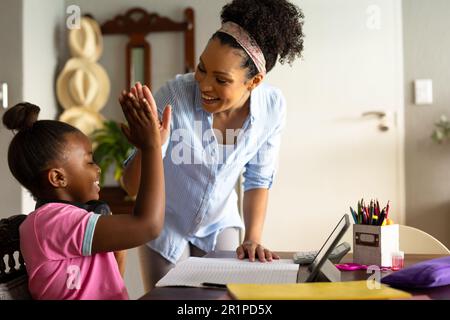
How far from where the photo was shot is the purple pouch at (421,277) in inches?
35.7

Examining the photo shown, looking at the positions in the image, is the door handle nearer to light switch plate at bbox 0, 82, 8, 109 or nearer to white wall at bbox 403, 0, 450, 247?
white wall at bbox 403, 0, 450, 247

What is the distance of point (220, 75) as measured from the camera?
4.39 ft

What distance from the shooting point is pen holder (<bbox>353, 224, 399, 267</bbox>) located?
1.16m

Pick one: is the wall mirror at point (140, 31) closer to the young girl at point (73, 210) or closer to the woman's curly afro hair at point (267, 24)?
the woman's curly afro hair at point (267, 24)

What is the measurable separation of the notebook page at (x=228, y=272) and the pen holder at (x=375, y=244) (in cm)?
14

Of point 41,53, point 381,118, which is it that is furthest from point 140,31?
point 381,118

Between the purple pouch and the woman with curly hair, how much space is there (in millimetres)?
593

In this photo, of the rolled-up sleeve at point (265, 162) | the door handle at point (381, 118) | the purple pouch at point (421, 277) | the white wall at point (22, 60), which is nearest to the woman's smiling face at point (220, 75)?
the rolled-up sleeve at point (265, 162)

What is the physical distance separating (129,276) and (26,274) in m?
1.64

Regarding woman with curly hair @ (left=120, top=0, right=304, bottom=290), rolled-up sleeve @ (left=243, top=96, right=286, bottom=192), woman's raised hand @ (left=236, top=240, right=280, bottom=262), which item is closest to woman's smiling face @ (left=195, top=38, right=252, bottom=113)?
woman with curly hair @ (left=120, top=0, right=304, bottom=290)

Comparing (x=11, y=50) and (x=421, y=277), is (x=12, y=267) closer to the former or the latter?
(x=421, y=277)

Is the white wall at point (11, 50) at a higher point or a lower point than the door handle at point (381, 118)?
higher

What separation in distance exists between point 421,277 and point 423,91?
238 centimetres
